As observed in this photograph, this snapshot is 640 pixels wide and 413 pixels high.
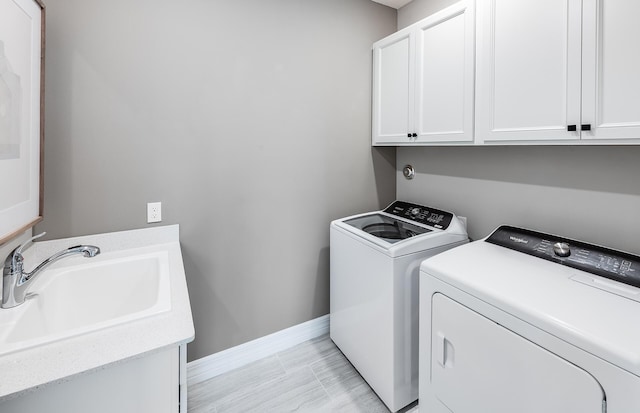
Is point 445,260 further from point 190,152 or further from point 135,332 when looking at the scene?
point 190,152

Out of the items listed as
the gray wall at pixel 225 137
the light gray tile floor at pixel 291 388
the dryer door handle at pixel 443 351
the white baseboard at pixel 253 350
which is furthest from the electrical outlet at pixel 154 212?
the dryer door handle at pixel 443 351

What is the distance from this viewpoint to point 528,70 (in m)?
1.34

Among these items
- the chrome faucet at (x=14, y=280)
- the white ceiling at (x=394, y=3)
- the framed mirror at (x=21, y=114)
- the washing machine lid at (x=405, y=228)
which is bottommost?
the chrome faucet at (x=14, y=280)

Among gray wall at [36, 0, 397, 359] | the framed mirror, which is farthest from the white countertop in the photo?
gray wall at [36, 0, 397, 359]

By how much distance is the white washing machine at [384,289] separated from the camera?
1537 millimetres

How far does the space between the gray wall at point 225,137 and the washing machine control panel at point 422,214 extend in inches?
8.2

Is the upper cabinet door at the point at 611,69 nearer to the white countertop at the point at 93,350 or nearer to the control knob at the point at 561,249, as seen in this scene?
the control knob at the point at 561,249

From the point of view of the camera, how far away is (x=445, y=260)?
1.37m

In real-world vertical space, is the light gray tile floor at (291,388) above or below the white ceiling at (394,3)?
below

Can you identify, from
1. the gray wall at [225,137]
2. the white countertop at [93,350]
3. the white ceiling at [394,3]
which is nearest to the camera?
the white countertop at [93,350]

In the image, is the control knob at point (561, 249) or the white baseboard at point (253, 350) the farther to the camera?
the white baseboard at point (253, 350)

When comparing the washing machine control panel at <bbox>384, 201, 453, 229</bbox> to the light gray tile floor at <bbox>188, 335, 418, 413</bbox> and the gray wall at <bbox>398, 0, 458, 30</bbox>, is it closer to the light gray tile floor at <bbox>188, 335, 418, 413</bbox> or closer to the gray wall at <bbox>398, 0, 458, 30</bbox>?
the light gray tile floor at <bbox>188, 335, 418, 413</bbox>

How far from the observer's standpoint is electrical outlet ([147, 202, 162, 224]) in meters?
1.60

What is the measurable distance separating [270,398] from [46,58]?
205 centimetres
